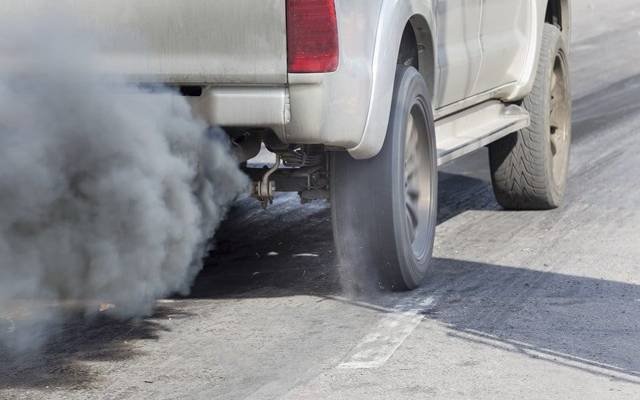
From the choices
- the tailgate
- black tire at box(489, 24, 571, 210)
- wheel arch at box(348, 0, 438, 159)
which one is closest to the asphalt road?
black tire at box(489, 24, 571, 210)

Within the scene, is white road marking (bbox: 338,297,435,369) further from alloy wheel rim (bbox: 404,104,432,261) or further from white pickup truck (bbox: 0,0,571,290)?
alloy wheel rim (bbox: 404,104,432,261)

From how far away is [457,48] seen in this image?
23.7 feet

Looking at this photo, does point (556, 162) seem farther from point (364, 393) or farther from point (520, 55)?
point (364, 393)

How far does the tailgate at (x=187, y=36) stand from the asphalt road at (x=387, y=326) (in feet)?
3.50

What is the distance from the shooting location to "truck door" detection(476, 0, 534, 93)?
772cm

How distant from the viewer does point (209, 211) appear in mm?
6031

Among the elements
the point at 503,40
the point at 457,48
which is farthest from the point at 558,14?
the point at 457,48

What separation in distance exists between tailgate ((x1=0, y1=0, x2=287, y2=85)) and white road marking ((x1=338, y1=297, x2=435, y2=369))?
1.09m

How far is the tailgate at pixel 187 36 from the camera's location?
562 centimetres

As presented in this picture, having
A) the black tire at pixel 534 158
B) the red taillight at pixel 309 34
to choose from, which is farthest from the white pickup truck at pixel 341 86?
the black tire at pixel 534 158

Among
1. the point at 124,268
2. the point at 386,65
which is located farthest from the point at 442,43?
the point at 124,268

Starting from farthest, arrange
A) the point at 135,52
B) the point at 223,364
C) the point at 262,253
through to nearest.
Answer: the point at 262,253 → the point at 135,52 → the point at 223,364

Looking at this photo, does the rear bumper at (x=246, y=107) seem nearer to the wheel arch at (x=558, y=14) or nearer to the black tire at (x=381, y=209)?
the black tire at (x=381, y=209)

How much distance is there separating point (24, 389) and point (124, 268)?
0.77m
